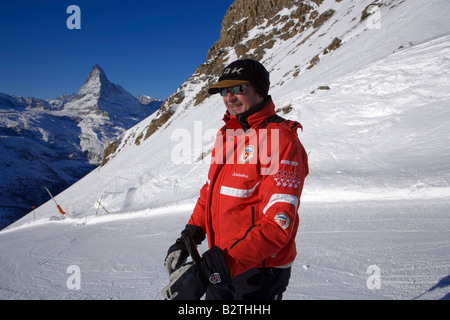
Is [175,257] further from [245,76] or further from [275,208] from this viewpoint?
[245,76]

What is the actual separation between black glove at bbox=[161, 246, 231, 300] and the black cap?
1.04 meters

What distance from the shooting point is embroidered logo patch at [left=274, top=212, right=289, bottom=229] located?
126 centimetres

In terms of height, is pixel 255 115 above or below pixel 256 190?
above

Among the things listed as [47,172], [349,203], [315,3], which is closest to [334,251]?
[349,203]

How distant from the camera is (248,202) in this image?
1519 millimetres

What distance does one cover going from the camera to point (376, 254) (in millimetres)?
3439

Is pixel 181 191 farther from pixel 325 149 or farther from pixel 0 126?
pixel 0 126

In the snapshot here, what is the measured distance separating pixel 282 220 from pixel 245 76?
3.10 ft

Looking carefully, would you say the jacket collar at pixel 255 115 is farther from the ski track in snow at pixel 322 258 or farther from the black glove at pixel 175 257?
the ski track in snow at pixel 322 258

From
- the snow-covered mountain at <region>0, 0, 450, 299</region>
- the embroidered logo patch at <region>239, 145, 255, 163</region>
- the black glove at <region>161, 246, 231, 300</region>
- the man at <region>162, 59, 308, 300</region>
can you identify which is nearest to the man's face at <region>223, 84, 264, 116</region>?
the man at <region>162, 59, 308, 300</region>

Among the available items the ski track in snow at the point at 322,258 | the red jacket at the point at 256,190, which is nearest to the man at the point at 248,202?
the red jacket at the point at 256,190

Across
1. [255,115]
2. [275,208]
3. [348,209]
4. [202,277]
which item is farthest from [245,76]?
[348,209]
